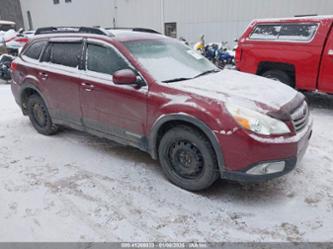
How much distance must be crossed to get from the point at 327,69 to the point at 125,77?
4.36 meters

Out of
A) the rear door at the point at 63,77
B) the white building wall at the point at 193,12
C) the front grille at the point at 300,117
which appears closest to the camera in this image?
the front grille at the point at 300,117

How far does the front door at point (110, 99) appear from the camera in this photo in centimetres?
343

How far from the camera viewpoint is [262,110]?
275 cm

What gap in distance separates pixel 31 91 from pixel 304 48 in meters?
5.24

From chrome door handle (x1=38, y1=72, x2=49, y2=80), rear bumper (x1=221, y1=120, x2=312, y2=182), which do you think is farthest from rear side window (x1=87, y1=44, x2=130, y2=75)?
rear bumper (x1=221, y1=120, x2=312, y2=182)

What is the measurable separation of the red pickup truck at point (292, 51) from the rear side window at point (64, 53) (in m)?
4.24

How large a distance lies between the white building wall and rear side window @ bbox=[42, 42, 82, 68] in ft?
35.1

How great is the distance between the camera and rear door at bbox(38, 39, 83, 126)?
4.04m

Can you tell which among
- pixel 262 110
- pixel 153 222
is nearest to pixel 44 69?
pixel 153 222

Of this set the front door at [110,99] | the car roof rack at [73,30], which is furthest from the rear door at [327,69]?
the car roof rack at [73,30]

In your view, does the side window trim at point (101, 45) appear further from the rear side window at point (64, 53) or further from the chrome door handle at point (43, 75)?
the chrome door handle at point (43, 75)

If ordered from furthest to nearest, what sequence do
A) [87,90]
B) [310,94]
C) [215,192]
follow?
1. [310,94]
2. [87,90]
3. [215,192]

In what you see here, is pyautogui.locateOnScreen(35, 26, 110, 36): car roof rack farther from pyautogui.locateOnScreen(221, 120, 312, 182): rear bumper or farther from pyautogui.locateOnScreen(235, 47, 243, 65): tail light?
pyautogui.locateOnScreen(235, 47, 243, 65): tail light

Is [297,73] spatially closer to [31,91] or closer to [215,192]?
[215,192]
